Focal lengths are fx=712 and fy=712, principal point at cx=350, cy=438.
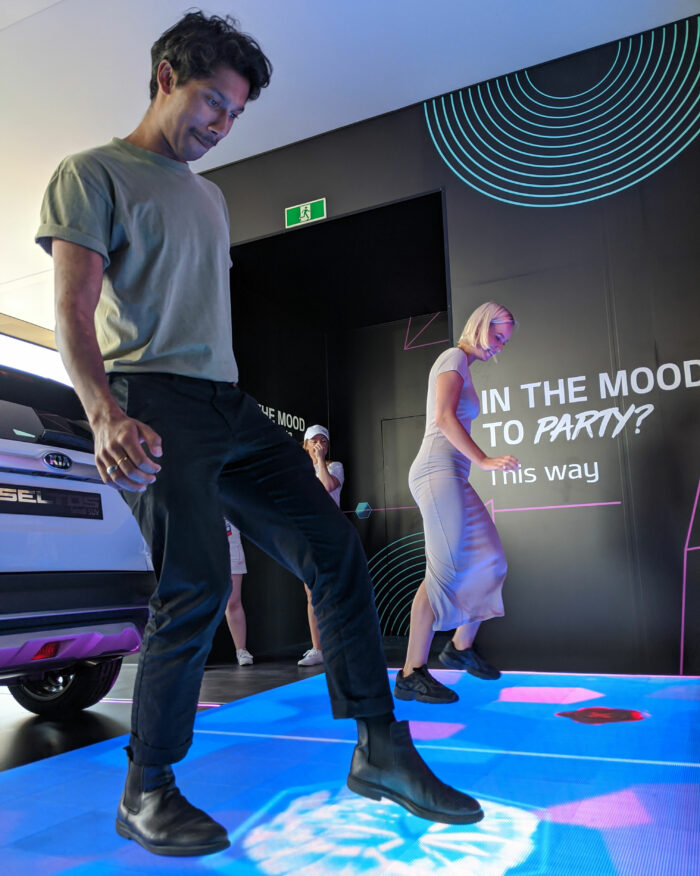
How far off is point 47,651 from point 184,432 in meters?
1.03

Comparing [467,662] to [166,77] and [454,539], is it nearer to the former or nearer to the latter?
[454,539]

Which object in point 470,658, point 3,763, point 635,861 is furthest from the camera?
point 470,658

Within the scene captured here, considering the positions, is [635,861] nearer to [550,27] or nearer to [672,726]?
[672,726]

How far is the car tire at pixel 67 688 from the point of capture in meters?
2.97

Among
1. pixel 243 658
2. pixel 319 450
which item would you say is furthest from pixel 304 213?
pixel 243 658

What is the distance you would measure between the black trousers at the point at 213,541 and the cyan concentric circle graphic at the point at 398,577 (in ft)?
16.3

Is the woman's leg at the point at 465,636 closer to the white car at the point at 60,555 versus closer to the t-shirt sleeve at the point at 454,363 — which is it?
the t-shirt sleeve at the point at 454,363

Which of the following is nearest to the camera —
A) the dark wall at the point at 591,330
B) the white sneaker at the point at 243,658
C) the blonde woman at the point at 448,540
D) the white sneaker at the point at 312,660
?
the blonde woman at the point at 448,540

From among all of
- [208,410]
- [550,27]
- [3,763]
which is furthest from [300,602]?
[208,410]

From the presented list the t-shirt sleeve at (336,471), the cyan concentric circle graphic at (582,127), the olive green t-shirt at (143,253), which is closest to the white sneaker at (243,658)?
the t-shirt sleeve at (336,471)

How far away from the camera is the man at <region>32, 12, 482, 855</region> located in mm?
1360

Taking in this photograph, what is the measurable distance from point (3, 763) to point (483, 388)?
3.13 metres

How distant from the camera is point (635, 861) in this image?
1261 millimetres

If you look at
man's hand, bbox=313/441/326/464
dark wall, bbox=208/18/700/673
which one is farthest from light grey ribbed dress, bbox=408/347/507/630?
man's hand, bbox=313/441/326/464
